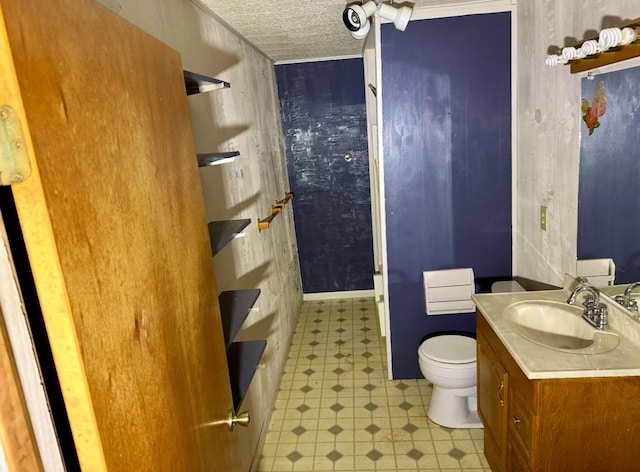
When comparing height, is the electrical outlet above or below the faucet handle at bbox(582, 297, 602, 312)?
above

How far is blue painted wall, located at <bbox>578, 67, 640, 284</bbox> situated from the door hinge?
5.63ft

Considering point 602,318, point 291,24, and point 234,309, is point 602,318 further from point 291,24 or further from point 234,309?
point 291,24

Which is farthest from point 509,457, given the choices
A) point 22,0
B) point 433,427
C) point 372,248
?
point 372,248

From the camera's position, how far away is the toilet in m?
2.41

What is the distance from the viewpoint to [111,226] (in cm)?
72

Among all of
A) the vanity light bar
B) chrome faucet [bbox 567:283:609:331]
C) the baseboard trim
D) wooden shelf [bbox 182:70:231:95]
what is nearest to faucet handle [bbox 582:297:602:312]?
chrome faucet [bbox 567:283:609:331]

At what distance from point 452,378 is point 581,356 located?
100 cm

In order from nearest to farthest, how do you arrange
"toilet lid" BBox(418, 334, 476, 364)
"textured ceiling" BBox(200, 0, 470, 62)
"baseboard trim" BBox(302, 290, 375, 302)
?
"textured ceiling" BBox(200, 0, 470, 62) < "toilet lid" BBox(418, 334, 476, 364) < "baseboard trim" BBox(302, 290, 375, 302)

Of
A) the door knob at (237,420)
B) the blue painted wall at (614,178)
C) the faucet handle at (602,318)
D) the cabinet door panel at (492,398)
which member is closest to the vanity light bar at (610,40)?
the blue painted wall at (614,178)

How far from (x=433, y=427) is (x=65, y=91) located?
254 centimetres

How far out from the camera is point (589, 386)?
1.43 metres

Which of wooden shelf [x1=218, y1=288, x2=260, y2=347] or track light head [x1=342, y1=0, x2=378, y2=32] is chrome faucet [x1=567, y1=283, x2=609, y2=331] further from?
track light head [x1=342, y1=0, x2=378, y2=32]

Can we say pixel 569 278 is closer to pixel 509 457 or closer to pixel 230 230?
pixel 509 457

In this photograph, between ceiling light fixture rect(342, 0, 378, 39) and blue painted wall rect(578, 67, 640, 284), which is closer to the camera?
blue painted wall rect(578, 67, 640, 284)
